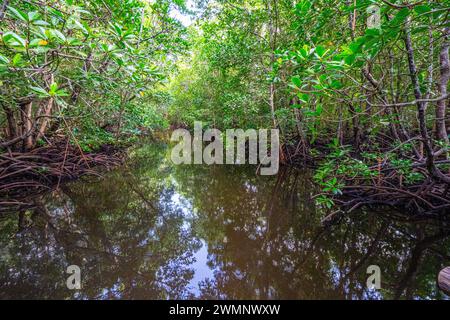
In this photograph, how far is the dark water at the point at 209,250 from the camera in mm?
2006

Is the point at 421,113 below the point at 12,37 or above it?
below

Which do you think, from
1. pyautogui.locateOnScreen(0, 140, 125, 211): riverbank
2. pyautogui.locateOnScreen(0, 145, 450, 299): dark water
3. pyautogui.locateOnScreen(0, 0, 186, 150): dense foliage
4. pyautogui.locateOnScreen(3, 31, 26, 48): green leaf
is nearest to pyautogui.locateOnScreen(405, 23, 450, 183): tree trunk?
pyautogui.locateOnScreen(0, 145, 450, 299): dark water

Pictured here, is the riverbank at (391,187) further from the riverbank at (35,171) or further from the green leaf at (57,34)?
the riverbank at (35,171)

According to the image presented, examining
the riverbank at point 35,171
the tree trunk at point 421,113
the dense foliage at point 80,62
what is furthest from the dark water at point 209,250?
the dense foliage at point 80,62

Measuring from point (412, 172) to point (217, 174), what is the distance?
169 inches

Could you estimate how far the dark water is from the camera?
2.01 meters

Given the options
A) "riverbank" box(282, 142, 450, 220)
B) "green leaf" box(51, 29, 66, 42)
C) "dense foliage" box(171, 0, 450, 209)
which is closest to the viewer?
"green leaf" box(51, 29, 66, 42)

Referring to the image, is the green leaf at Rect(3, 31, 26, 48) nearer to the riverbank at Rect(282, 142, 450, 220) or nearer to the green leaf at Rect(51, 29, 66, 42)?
the green leaf at Rect(51, 29, 66, 42)

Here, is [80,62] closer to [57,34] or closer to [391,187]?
[57,34]

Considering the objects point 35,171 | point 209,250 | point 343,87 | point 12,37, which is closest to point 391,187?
point 343,87

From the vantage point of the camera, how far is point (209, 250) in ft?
8.80

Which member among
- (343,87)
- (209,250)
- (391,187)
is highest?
(343,87)
